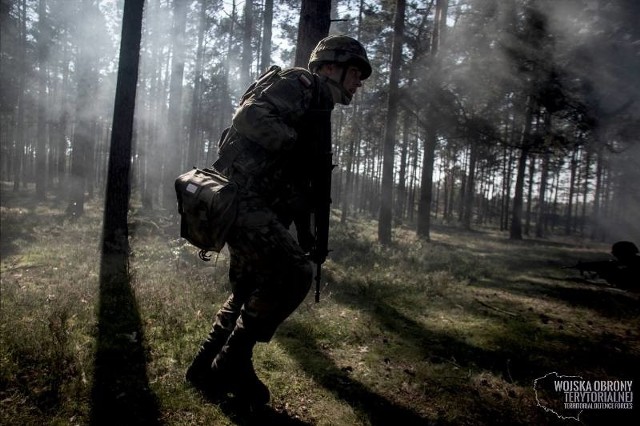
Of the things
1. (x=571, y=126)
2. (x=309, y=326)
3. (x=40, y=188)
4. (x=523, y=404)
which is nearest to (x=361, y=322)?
(x=309, y=326)

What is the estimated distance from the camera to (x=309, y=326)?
14.0 feet

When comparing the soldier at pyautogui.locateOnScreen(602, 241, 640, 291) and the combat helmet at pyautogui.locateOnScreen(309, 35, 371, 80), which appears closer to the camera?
the combat helmet at pyautogui.locateOnScreen(309, 35, 371, 80)

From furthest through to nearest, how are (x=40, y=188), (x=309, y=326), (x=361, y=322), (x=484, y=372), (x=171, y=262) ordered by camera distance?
(x=40, y=188) < (x=171, y=262) < (x=361, y=322) < (x=309, y=326) < (x=484, y=372)

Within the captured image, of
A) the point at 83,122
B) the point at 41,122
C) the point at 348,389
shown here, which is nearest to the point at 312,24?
the point at 348,389

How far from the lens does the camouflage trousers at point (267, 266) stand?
7.98ft

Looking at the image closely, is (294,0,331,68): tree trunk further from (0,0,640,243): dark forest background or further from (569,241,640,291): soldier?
(569,241,640,291): soldier

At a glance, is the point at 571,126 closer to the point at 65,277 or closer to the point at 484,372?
the point at 484,372

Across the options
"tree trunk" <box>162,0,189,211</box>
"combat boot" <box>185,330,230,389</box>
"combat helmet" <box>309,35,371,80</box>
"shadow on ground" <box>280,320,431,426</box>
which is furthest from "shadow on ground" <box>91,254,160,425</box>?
"tree trunk" <box>162,0,189,211</box>

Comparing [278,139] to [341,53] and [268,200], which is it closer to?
[268,200]

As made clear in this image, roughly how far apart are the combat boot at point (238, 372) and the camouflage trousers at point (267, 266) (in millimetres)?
91

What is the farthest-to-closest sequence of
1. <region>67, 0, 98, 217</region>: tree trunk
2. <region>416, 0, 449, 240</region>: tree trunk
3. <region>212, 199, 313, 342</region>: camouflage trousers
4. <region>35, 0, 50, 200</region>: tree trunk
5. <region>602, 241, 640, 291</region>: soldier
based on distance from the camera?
<region>35, 0, 50, 200</region>: tree trunk < <region>67, 0, 98, 217</region>: tree trunk < <region>416, 0, 449, 240</region>: tree trunk < <region>602, 241, 640, 291</region>: soldier < <region>212, 199, 313, 342</region>: camouflage trousers

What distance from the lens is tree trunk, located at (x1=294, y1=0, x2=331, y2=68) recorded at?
20.4ft

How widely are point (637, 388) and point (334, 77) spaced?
147 inches

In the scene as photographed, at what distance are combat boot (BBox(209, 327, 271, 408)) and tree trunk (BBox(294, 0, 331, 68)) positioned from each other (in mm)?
5087
